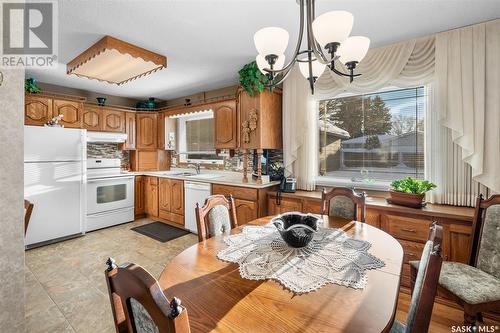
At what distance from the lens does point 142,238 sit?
362 centimetres

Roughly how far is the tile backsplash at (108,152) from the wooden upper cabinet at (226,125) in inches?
93.1

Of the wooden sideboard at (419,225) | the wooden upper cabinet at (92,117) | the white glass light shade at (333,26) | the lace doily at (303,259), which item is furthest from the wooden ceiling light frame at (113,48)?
the wooden sideboard at (419,225)

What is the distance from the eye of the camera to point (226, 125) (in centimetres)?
365

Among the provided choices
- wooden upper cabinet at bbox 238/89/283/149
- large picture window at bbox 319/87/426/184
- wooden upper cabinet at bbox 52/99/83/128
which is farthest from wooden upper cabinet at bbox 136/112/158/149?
large picture window at bbox 319/87/426/184

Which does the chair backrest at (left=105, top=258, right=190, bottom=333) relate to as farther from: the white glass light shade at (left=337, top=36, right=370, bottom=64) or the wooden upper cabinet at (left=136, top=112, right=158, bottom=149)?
the wooden upper cabinet at (left=136, top=112, right=158, bottom=149)

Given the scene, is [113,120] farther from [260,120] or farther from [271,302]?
[271,302]

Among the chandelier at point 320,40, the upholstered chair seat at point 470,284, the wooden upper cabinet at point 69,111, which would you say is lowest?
the upholstered chair seat at point 470,284

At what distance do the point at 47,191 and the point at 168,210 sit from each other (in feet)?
5.56

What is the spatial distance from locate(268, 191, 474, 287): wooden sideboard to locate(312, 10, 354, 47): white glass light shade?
1742mm

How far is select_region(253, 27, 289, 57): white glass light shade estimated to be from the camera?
4.44 feet

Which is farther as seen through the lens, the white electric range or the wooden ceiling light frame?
the white electric range

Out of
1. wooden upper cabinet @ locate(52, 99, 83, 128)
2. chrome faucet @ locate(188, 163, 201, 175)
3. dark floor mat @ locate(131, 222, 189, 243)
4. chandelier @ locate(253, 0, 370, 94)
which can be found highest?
wooden upper cabinet @ locate(52, 99, 83, 128)

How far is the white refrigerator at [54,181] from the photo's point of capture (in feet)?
10.3

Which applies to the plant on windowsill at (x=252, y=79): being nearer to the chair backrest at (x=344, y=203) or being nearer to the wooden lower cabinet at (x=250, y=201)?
the wooden lower cabinet at (x=250, y=201)
